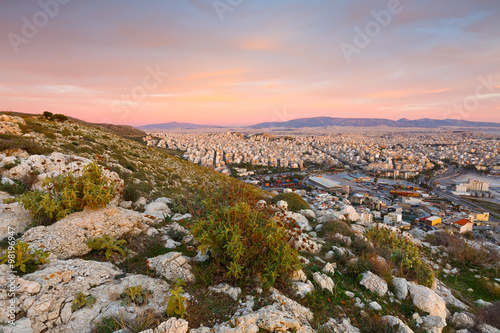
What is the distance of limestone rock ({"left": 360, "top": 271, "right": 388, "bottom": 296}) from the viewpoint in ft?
13.9

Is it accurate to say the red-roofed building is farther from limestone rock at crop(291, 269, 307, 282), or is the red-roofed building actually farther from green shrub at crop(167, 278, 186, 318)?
green shrub at crop(167, 278, 186, 318)

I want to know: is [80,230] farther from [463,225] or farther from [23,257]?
[463,225]

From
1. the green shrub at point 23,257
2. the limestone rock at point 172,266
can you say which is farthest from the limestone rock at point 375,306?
the green shrub at point 23,257

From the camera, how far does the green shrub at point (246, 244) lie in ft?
10.8

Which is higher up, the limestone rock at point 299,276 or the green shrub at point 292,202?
the limestone rock at point 299,276

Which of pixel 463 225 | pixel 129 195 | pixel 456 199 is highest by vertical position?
pixel 129 195

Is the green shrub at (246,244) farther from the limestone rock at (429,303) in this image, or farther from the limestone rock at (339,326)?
the limestone rock at (429,303)

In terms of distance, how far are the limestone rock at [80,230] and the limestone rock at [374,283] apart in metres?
4.50

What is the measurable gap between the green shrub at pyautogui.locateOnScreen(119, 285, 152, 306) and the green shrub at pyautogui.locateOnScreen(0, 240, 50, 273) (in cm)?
130

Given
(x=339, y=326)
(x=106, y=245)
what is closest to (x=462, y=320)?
(x=339, y=326)

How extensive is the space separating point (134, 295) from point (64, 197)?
2580 mm

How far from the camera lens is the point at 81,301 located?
105 inches

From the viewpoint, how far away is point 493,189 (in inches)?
1884

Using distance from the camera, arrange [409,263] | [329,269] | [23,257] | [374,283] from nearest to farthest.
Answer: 1. [23,257]
2. [374,283]
3. [329,269]
4. [409,263]
